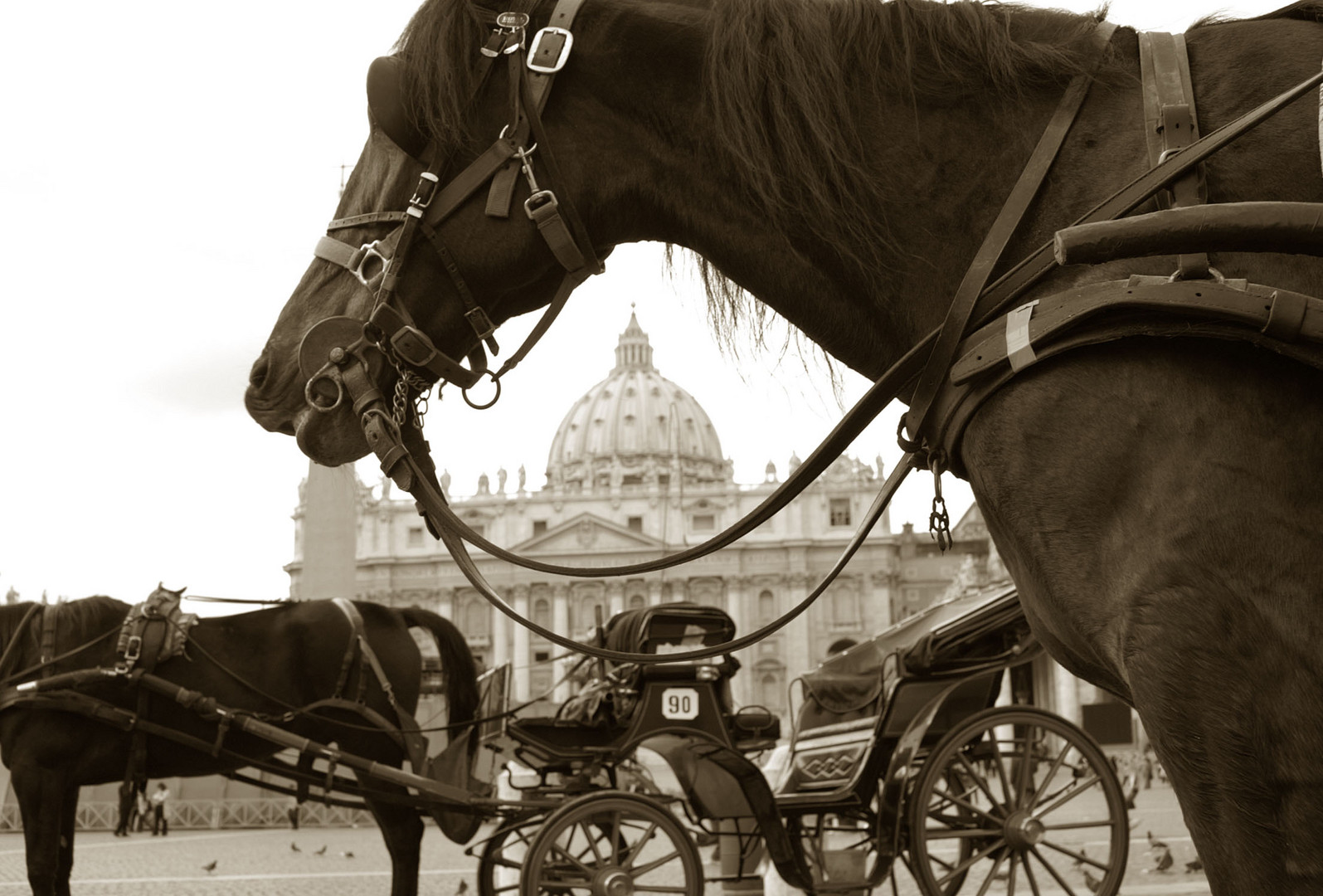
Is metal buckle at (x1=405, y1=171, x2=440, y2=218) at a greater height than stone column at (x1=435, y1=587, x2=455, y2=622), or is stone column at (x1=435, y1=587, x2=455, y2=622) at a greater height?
stone column at (x1=435, y1=587, x2=455, y2=622)

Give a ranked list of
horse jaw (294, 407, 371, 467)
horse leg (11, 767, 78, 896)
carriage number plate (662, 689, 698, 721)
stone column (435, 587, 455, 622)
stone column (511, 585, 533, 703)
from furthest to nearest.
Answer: stone column (435, 587, 455, 622), stone column (511, 585, 533, 703), carriage number plate (662, 689, 698, 721), horse leg (11, 767, 78, 896), horse jaw (294, 407, 371, 467)

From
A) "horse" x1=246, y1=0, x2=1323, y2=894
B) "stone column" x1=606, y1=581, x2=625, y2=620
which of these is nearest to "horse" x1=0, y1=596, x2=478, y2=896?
"horse" x1=246, y1=0, x2=1323, y2=894

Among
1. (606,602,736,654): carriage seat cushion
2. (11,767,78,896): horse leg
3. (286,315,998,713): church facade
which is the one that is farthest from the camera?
(286,315,998,713): church facade

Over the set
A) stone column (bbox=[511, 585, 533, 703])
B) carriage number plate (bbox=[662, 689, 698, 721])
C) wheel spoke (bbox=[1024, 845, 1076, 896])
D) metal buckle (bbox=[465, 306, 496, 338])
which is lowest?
wheel spoke (bbox=[1024, 845, 1076, 896])

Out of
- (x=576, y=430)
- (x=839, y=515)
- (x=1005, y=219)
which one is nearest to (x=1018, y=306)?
(x=1005, y=219)

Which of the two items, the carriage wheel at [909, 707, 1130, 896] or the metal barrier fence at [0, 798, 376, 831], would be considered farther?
the metal barrier fence at [0, 798, 376, 831]

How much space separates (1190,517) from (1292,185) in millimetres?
405

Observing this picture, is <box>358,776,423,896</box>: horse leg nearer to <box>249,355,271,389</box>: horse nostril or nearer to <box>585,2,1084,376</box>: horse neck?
<box>249,355,271,389</box>: horse nostril

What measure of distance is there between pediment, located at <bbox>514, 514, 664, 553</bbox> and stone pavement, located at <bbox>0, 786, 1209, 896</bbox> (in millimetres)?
53053

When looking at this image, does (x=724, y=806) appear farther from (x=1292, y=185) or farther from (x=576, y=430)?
(x=576, y=430)

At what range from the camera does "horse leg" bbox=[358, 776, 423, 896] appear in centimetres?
645

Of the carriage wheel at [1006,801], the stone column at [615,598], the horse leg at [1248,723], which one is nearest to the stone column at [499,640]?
the stone column at [615,598]

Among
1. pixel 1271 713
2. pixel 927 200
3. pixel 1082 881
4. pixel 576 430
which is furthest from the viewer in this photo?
pixel 576 430

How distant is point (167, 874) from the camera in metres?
11.1
